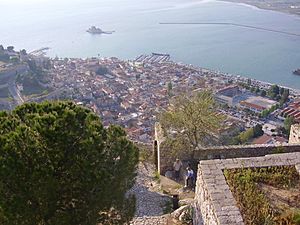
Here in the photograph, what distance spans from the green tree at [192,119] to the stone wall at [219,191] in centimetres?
361

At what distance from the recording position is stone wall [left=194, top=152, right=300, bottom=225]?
366 cm

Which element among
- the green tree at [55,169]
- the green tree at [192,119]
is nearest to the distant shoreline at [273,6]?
the green tree at [192,119]

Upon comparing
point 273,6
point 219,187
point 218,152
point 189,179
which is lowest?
point 273,6

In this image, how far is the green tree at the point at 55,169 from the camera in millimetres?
3754

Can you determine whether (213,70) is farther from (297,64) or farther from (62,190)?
(62,190)

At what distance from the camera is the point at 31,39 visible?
232 feet

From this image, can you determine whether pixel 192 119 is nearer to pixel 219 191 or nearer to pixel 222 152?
pixel 222 152

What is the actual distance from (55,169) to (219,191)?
5.76ft

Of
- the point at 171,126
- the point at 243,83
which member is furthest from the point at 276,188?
the point at 243,83

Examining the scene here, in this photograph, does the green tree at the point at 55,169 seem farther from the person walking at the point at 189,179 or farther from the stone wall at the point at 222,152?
the stone wall at the point at 222,152

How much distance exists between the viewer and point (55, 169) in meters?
3.94

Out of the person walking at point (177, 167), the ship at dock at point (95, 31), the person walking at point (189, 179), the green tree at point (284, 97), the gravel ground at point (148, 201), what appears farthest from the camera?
the ship at dock at point (95, 31)

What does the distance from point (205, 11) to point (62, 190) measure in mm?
97090

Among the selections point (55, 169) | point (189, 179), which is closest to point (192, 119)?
point (189, 179)
